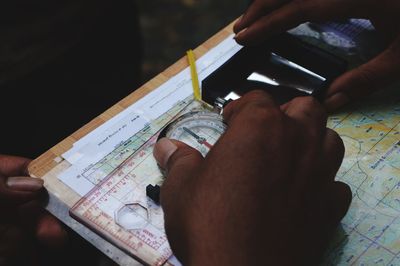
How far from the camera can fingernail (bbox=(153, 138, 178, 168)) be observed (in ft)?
2.67

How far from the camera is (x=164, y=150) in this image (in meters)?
0.82

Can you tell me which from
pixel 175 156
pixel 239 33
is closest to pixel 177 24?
pixel 239 33

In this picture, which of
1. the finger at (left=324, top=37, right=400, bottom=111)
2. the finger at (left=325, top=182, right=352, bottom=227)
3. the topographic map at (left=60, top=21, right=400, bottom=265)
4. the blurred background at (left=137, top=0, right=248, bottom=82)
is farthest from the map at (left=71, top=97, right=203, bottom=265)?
the blurred background at (left=137, top=0, right=248, bottom=82)

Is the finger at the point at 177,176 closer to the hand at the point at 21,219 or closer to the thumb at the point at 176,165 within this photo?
the thumb at the point at 176,165

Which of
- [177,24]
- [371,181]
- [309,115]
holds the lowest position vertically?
[177,24]

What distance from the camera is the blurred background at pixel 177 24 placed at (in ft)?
7.27

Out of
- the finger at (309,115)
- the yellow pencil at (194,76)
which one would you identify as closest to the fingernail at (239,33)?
the yellow pencil at (194,76)

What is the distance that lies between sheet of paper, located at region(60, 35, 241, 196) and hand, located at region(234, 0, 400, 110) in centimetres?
9

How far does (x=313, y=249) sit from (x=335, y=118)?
14.4 inches

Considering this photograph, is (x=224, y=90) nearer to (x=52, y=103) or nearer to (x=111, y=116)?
(x=111, y=116)

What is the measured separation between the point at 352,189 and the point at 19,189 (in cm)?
58

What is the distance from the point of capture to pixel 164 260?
778 mm

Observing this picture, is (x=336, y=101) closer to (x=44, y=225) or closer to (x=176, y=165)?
(x=176, y=165)

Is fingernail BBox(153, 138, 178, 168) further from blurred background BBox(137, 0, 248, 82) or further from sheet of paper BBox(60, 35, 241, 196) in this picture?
blurred background BBox(137, 0, 248, 82)
